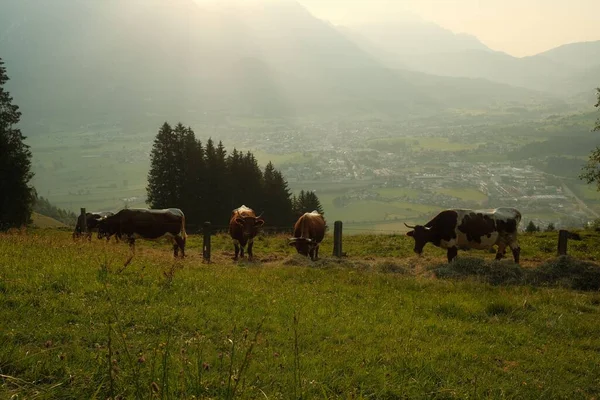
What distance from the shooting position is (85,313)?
5.65m

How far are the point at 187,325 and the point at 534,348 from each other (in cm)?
544

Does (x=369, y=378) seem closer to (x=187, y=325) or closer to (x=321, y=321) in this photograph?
(x=321, y=321)

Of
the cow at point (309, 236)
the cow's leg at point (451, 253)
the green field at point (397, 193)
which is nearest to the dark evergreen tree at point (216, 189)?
the cow at point (309, 236)

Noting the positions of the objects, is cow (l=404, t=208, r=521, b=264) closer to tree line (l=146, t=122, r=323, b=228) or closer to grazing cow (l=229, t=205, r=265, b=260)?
grazing cow (l=229, t=205, r=265, b=260)

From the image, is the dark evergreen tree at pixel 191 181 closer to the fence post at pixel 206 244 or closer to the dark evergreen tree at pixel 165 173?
the dark evergreen tree at pixel 165 173

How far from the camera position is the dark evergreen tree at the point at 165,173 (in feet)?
143

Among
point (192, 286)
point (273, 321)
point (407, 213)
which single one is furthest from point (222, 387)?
point (407, 213)

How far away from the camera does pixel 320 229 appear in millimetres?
18250

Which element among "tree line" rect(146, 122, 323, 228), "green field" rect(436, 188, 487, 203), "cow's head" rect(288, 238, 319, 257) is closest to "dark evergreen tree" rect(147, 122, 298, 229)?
"tree line" rect(146, 122, 323, 228)

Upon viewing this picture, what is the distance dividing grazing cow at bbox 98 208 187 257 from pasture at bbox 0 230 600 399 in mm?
6847

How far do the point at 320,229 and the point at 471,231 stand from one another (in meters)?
6.13

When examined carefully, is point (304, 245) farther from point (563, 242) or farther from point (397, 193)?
point (397, 193)

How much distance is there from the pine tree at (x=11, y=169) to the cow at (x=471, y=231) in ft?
108

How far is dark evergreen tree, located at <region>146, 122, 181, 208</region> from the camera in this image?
43656 millimetres
